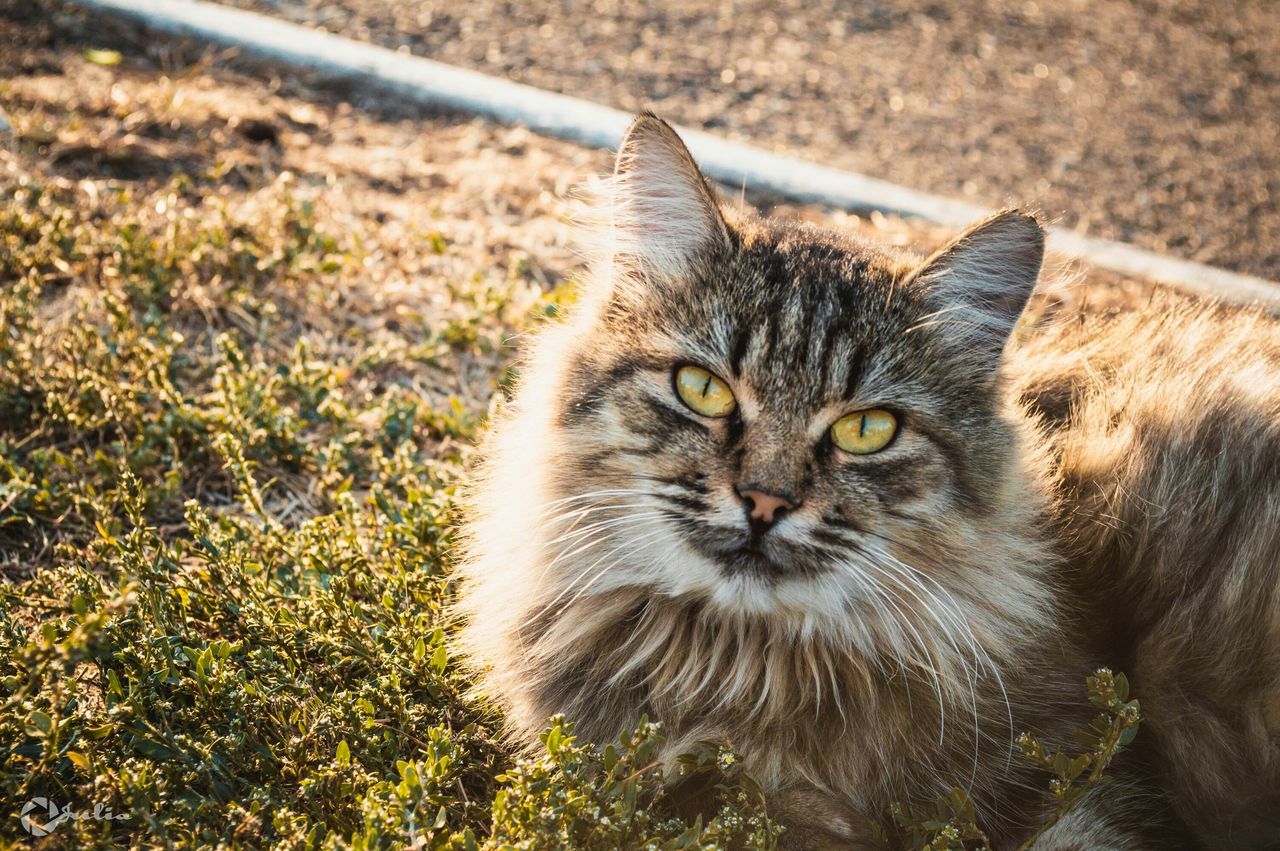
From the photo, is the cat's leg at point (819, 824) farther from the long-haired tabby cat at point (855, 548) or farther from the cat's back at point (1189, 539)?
the cat's back at point (1189, 539)

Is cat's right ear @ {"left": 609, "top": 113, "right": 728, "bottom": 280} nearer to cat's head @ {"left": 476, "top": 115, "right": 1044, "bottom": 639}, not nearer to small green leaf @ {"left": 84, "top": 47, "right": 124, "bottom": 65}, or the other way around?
cat's head @ {"left": 476, "top": 115, "right": 1044, "bottom": 639}

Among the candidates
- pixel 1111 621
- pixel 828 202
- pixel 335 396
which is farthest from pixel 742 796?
pixel 828 202

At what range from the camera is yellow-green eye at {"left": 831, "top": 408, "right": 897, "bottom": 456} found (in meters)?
2.05

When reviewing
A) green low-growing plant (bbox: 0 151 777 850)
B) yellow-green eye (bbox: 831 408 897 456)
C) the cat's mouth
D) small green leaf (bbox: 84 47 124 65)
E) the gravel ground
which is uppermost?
the gravel ground

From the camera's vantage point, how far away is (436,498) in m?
2.73

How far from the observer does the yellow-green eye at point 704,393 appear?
206cm

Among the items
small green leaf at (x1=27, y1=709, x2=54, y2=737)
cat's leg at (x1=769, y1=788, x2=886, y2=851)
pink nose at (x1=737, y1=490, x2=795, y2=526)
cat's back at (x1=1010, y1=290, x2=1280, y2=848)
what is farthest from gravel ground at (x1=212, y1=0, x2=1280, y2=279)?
small green leaf at (x1=27, y1=709, x2=54, y2=737)

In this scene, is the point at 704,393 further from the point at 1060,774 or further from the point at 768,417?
the point at 1060,774

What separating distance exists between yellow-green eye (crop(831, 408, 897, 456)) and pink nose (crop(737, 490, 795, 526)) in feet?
0.77

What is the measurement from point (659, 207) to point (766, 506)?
2.63ft

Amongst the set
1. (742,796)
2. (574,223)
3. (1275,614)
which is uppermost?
(574,223)

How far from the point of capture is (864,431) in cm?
206

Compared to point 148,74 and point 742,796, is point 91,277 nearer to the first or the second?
point 148,74

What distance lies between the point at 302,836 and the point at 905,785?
1142 mm
